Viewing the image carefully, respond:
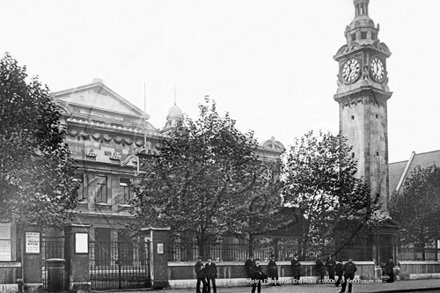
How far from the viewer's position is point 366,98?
5381cm

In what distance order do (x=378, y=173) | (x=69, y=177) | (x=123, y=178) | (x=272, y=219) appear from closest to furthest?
(x=69, y=177), (x=272, y=219), (x=123, y=178), (x=378, y=173)

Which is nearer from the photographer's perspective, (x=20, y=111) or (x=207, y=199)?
(x=20, y=111)

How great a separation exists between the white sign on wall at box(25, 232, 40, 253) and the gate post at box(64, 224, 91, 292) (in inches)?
46.3

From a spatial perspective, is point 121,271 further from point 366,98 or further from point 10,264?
point 366,98

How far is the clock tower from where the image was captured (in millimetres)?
54031

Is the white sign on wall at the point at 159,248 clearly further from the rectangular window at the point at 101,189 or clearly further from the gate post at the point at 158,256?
the rectangular window at the point at 101,189

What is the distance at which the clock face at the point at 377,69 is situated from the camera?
179ft

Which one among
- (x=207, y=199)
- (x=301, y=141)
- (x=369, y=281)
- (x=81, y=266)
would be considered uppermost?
(x=301, y=141)

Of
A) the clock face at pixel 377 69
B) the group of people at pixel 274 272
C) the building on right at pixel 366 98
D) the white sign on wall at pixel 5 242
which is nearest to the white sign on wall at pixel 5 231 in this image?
the white sign on wall at pixel 5 242

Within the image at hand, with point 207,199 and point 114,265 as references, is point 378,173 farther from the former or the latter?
point 114,265

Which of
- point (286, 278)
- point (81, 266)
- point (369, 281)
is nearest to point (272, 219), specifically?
point (286, 278)

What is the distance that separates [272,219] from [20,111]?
16.8m

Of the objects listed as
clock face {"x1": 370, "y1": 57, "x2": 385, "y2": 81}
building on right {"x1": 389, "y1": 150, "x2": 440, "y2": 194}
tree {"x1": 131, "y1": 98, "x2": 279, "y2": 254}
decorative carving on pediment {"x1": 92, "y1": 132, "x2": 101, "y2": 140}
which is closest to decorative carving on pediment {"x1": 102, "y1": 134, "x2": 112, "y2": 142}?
decorative carving on pediment {"x1": 92, "y1": 132, "x2": 101, "y2": 140}

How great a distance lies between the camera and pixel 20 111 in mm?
28844
